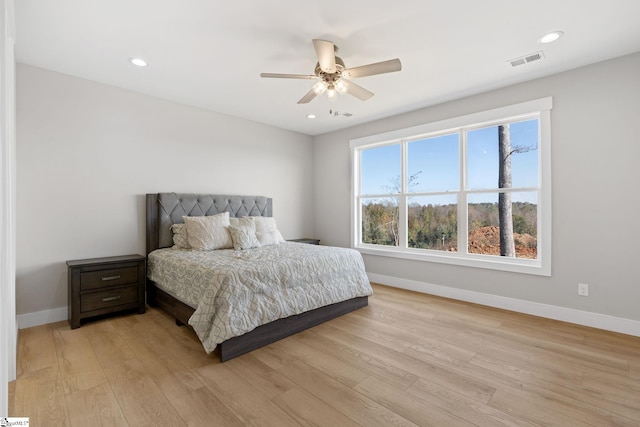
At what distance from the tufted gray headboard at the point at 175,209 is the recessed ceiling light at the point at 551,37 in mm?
4047

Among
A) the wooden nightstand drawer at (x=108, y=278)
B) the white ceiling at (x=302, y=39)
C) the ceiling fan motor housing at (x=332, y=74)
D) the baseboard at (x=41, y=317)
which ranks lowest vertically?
the baseboard at (x=41, y=317)

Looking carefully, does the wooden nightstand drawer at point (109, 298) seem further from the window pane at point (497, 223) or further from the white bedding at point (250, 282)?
the window pane at point (497, 223)

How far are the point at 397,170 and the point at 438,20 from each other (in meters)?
2.63

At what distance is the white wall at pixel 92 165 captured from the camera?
3037 mm

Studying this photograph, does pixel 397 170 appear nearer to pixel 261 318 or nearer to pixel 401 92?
pixel 401 92

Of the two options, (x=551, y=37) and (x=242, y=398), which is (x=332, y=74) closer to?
(x=551, y=37)

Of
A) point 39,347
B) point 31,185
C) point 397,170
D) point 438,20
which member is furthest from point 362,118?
point 39,347

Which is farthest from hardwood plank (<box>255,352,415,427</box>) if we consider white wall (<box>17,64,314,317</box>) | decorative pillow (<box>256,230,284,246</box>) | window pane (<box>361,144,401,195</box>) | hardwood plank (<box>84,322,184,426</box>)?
window pane (<box>361,144,401,195</box>)

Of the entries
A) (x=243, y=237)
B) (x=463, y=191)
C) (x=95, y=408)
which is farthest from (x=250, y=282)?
(x=463, y=191)

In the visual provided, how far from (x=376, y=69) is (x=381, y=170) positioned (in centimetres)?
269

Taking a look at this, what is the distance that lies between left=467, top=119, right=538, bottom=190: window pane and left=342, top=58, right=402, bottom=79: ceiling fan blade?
83.6 inches

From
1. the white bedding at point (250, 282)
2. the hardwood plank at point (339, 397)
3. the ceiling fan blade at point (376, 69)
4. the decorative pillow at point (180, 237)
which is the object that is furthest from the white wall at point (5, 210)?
the ceiling fan blade at point (376, 69)

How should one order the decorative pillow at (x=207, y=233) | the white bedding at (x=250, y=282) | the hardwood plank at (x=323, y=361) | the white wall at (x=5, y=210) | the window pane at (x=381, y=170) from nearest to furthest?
the white wall at (x=5, y=210) → the hardwood plank at (x=323, y=361) → the white bedding at (x=250, y=282) → the decorative pillow at (x=207, y=233) → the window pane at (x=381, y=170)

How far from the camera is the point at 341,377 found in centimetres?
215
